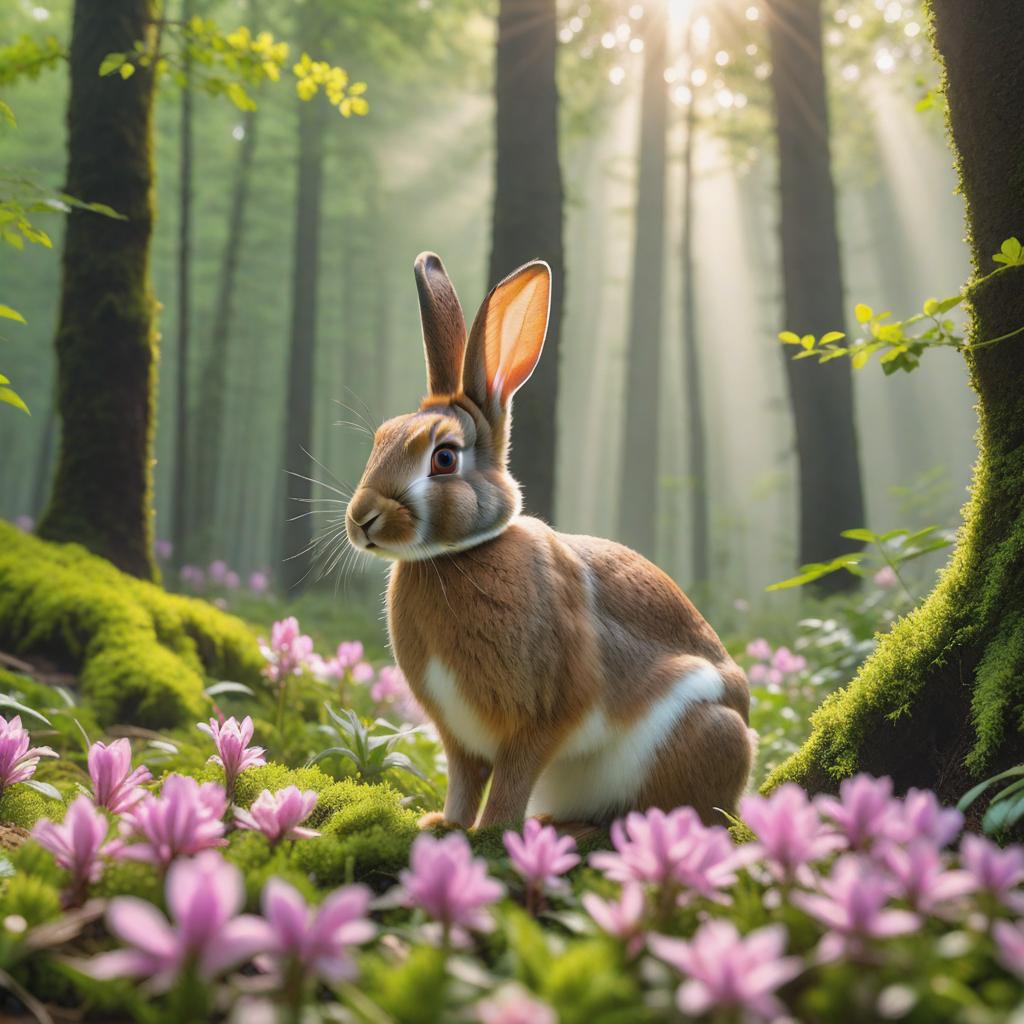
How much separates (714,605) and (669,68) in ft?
41.0

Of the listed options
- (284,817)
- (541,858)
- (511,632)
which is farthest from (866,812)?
(511,632)

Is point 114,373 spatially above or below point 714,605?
above

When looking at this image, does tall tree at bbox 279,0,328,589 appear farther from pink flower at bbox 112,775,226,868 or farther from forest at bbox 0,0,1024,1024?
pink flower at bbox 112,775,226,868

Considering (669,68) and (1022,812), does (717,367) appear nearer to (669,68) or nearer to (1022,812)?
(669,68)

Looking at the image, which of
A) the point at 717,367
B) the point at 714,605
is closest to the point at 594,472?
the point at 717,367

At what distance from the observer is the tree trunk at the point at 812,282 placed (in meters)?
9.89

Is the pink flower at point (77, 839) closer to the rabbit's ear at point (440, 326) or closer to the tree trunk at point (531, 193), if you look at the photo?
the rabbit's ear at point (440, 326)

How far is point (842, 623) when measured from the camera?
6.82 meters

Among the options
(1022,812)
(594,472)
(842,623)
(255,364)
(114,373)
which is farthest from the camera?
(594,472)

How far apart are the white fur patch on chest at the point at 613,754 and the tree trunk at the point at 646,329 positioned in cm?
1588

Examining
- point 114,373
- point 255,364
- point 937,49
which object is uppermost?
point 255,364

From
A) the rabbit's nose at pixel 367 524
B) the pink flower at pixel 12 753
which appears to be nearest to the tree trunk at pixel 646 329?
the rabbit's nose at pixel 367 524

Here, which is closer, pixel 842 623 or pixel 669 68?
pixel 842 623

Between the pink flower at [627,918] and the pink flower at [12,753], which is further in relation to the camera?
the pink flower at [12,753]
